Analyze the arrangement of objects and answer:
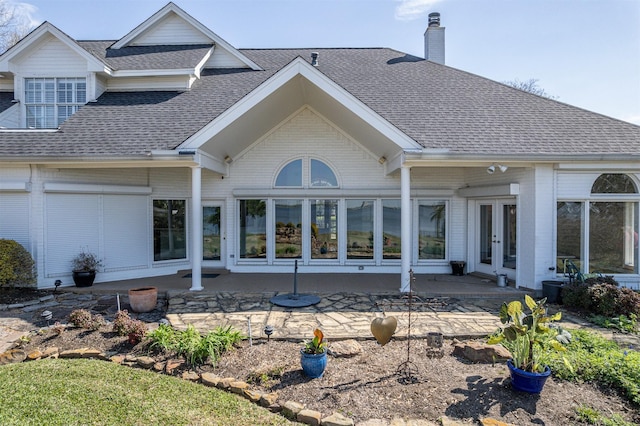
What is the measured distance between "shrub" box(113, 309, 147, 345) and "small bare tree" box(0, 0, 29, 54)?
20.7 metres

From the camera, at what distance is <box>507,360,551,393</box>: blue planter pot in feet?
13.2

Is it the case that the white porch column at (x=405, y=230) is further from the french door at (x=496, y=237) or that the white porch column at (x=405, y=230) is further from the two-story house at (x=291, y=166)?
the french door at (x=496, y=237)

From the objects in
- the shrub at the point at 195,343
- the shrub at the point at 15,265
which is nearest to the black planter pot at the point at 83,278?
the shrub at the point at 15,265

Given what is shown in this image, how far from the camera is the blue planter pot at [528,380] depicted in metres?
4.04

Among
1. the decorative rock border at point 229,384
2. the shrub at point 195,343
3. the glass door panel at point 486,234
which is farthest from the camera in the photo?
the glass door panel at point 486,234

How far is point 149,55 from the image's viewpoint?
12.6 metres

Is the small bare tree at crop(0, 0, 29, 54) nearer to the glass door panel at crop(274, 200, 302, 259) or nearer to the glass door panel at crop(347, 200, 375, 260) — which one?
the glass door panel at crop(274, 200, 302, 259)

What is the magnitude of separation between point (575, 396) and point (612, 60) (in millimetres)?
10563

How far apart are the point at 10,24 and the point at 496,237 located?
25378 mm

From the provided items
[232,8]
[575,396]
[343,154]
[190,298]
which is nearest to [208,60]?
[232,8]

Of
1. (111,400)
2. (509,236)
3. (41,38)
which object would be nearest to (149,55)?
(41,38)

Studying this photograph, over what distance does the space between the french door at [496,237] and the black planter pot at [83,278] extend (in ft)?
36.3

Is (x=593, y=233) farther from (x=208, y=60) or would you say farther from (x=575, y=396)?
(x=208, y=60)

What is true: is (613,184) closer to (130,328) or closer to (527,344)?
(527,344)
